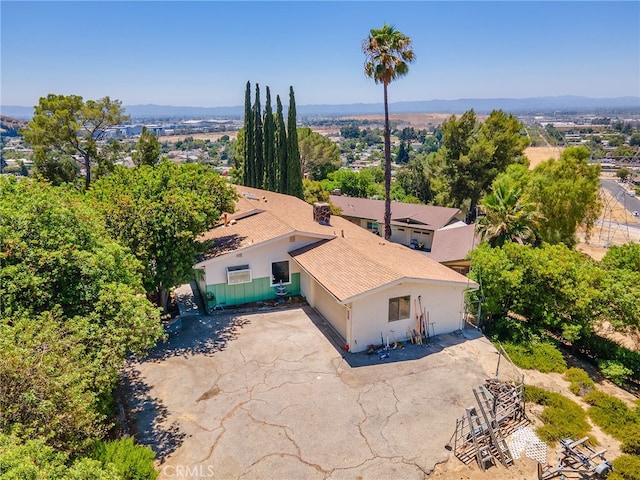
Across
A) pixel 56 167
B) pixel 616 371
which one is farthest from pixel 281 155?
pixel 616 371

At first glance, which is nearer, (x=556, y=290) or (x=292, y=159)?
(x=556, y=290)

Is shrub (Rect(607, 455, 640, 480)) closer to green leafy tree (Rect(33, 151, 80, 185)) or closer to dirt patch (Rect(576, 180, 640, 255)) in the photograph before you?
dirt patch (Rect(576, 180, 640, 255))

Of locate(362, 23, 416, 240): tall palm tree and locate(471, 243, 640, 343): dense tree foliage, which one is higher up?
locate(362, 23, 416, 240): tall palm tree

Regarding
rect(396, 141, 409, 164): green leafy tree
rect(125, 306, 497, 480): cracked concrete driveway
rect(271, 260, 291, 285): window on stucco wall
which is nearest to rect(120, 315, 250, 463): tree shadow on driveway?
rect(125, 306, 497, 480): cracked concrete driveway

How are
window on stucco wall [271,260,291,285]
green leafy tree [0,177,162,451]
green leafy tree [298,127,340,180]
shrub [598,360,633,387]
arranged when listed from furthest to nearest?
green leafy tree [298,127,340,180] < window on stucco wall [271,260,291,285] < shrub [598,360,633,387] < green leafy tree [0,177,162,451]

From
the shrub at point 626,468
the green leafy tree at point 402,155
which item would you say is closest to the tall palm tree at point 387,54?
the shrub at point 626,468

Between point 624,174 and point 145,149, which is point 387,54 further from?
point 624,174
